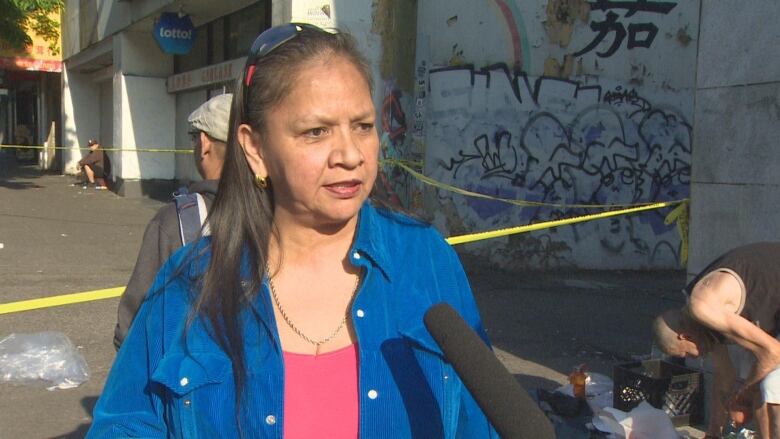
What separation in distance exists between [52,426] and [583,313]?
5409 mm

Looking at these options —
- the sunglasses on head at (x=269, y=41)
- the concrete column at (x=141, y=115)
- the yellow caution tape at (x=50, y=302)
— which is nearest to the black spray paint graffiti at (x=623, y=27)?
the yellow caution tape at (x=50, y=302)

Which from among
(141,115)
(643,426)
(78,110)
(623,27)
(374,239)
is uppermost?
(623,27)

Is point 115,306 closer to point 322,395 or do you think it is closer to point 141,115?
point 322,395

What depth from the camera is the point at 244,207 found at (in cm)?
183

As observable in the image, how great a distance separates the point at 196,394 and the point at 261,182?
522mm

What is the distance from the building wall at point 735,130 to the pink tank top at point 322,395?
14.0ft

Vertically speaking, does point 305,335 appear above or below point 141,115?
below

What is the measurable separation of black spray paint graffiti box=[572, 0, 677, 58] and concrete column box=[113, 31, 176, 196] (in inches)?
487

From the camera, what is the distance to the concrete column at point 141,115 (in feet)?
64.0

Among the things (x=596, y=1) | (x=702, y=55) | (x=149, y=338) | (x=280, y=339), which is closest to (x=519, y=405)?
(x=280, y=339)

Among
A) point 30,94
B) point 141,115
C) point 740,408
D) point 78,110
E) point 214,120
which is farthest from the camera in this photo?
point 30,94

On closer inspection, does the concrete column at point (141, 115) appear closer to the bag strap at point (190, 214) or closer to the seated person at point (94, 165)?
the seated person at point (94, 165)

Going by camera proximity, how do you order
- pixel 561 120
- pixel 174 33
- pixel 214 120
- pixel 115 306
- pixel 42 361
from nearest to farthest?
pixel 214 120, pixel 42 361, pixel 115 306, pixel 561 120, pixel 174 33

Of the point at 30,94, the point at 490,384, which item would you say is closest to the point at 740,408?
the point at 490,384
